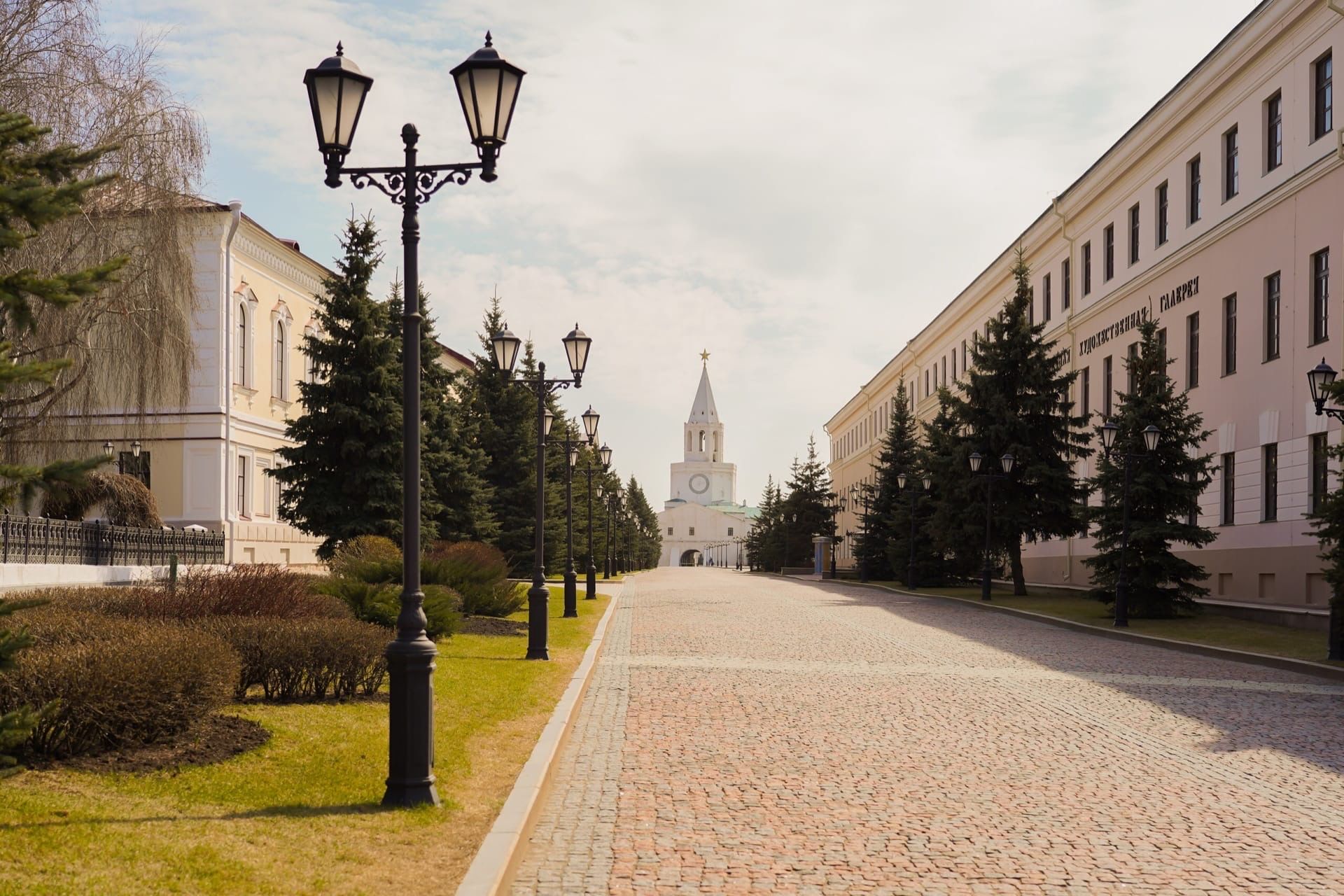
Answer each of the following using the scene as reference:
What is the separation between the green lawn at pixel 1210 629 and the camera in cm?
2075

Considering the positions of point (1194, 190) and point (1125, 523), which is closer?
point (1125, 523)

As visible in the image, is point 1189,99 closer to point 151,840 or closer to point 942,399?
point 942,399

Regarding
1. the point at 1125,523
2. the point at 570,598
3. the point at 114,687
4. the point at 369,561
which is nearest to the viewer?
the point at 114,687

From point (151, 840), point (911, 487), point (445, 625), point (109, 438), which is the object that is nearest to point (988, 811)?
point (151, 840)

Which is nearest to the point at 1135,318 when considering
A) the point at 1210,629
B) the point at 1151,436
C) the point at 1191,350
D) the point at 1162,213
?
the point at 1162,213

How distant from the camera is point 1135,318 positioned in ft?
130

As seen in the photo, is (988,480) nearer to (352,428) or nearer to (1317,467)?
(1317,467)

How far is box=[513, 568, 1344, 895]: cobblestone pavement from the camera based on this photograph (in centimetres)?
671

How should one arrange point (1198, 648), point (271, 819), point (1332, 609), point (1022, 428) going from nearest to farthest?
1. point (271, 819)
2. point (1332, 609)
3. point (1198, 648)
4. point (1022, 428)

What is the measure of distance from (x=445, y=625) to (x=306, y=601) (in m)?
2.81

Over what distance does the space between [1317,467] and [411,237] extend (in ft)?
81.3

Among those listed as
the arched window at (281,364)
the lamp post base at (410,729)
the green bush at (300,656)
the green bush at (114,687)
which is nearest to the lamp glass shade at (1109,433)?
the green bush at (300,656)

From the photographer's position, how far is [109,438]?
1289 inches

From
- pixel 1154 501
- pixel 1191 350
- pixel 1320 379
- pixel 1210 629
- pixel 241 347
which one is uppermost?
pixel 241 347
